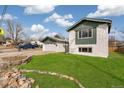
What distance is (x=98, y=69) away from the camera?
18828 millimetres

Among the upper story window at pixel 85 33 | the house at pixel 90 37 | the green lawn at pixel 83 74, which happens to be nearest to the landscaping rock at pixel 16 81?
the green lawn at pixel 83 74

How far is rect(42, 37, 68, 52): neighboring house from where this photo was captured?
1489 inches

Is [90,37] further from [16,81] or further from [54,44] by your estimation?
[16,81]

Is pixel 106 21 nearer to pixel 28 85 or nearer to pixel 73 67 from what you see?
pixel 73 67

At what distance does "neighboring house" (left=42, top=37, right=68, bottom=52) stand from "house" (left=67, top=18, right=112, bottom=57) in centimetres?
781

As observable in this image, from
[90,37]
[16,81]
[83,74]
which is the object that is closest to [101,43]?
[90,37]

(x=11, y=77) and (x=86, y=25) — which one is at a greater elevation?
(x=86, y=25)

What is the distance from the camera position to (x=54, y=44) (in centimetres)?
3853

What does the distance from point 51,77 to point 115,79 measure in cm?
437

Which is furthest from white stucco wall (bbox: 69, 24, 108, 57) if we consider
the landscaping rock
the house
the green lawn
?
the landscaping rock

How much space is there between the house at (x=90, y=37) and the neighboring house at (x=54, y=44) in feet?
25.6

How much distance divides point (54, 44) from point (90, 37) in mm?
11648

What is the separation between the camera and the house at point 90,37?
87.5 feet
